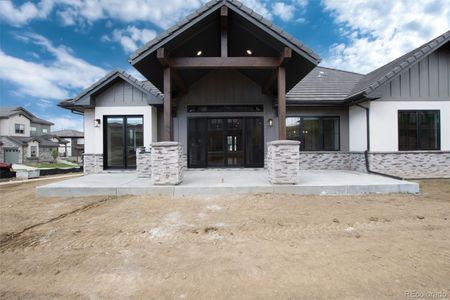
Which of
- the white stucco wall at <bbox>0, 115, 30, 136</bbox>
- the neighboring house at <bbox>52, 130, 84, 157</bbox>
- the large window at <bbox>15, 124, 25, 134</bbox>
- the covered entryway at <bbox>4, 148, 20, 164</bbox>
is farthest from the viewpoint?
the neighboring house at <bbox>52, 130, 84, 157</bbox>

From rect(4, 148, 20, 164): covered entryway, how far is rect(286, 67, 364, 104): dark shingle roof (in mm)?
33595

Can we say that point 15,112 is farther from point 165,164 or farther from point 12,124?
point 165,164

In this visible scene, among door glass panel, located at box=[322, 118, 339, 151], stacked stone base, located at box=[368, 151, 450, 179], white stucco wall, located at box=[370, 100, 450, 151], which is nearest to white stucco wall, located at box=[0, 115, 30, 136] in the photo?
door glass panel, located at box=[322, 118, 339, 151]

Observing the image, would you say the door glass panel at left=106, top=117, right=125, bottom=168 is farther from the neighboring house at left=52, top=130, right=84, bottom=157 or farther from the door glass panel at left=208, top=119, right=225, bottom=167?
the neighboring house at left=52, top=130, right=84, bottom=157

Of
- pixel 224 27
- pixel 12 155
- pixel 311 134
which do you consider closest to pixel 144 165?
pixel 224 27

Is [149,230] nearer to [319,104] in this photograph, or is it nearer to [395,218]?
[395,218]

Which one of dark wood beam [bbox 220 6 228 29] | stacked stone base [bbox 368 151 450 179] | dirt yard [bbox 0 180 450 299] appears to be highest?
dark wood beam [bbox 220 6 228 29]

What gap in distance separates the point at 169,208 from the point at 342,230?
11.2ft

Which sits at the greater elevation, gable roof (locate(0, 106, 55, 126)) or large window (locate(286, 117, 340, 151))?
gable roof (locate(0, 106, 55, 126))

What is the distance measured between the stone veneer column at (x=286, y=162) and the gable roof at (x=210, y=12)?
275 centimetres

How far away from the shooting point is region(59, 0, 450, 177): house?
25.6 ft

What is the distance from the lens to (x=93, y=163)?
29.9ft

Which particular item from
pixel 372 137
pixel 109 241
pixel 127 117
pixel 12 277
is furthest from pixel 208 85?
pixel 12 277

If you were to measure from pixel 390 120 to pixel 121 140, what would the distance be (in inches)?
430
